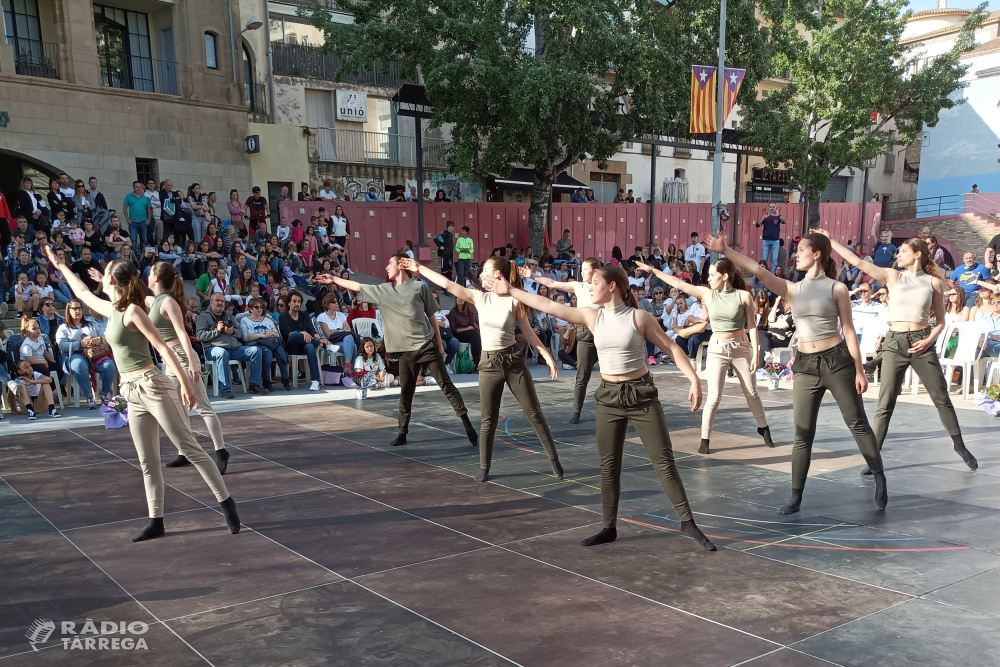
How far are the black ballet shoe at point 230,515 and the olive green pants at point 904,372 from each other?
5.47 metres

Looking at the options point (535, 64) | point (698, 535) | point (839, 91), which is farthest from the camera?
point (839, 91)

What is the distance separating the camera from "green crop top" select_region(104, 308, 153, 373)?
18.1ft

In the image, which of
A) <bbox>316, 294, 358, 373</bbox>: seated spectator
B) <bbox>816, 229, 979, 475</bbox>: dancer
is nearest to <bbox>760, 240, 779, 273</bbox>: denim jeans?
<bbox>316, 294, 358, 373</bbox>: seated spectator

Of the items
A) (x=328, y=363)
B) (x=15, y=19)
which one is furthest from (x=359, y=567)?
(x=15, y=19)

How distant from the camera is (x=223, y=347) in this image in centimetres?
1177

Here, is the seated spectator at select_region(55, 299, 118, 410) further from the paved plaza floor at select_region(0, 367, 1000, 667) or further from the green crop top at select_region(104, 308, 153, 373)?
the green crop top at select_region(104, 308, 153, 373)

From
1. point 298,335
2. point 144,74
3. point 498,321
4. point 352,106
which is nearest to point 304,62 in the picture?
point 352,106

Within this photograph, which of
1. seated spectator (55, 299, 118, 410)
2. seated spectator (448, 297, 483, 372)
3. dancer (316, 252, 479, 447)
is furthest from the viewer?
seated spectator (448, 297, 483, 372)

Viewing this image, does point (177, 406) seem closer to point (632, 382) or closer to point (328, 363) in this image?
point (632, 382)

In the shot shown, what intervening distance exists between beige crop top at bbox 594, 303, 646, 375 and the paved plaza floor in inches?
50.4

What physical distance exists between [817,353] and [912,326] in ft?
5.38

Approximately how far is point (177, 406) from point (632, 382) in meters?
3.23

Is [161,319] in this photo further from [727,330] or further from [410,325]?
[727,330]

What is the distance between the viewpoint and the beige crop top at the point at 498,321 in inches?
271
